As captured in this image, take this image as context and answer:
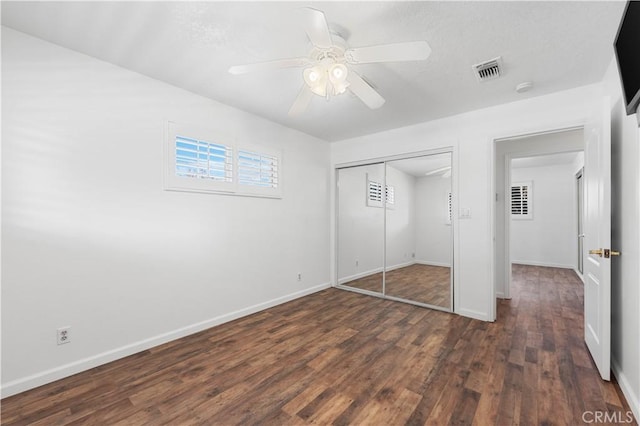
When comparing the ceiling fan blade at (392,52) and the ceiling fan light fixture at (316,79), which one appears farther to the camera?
the ceiling fan light fixture at (316,79)

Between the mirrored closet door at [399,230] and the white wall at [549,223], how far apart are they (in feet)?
13.2

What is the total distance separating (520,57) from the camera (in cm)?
211

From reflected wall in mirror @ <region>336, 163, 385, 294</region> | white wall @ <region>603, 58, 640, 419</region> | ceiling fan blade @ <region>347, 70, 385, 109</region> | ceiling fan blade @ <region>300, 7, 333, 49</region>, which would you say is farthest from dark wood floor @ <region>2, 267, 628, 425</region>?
ceiling fan blade @ <region>300, 7, 333, 49</region>

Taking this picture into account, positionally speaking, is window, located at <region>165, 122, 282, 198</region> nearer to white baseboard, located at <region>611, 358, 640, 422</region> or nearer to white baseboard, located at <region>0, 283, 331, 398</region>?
white baseboard, located at <region>0, 283, 331, 398</region>

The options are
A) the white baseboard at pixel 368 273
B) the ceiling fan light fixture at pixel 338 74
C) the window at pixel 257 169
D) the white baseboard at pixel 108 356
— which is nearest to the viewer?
the ceiling fan light fixture at pixel 338 74

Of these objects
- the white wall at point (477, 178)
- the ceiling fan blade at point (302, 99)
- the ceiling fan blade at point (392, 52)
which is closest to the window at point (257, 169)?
the ceiling fan blade at point (302, 99)

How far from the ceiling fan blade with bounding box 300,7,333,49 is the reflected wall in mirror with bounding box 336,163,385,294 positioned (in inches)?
107

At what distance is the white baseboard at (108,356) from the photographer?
6.06ft

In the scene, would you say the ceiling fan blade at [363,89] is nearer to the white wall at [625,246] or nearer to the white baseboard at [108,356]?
the white wall at [625,246]

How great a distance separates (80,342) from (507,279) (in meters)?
4.99

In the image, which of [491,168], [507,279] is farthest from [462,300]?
[491,168]

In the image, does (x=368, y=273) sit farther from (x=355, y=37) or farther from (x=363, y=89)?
(x=355, y=37)

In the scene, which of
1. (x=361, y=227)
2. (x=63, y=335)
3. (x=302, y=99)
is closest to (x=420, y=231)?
(x=361, y=227)

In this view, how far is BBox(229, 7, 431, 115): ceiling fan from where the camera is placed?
141 centimetres
